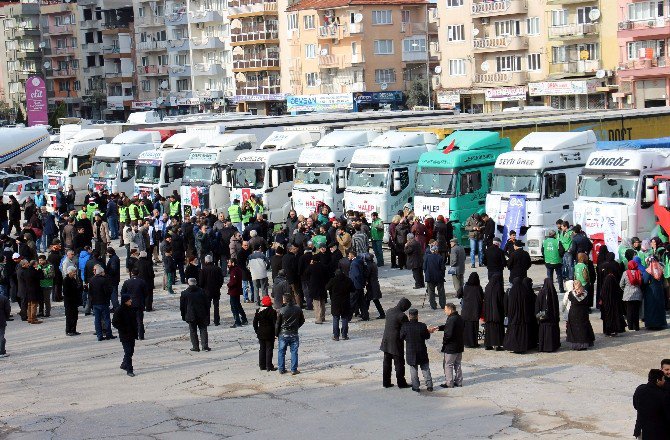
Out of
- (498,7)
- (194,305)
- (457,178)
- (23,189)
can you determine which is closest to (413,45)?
(498,7)

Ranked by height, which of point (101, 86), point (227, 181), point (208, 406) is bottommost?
point (208, 406)

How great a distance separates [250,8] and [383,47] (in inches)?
602

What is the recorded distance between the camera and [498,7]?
7950 cm

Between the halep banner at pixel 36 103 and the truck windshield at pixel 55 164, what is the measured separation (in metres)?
29.0

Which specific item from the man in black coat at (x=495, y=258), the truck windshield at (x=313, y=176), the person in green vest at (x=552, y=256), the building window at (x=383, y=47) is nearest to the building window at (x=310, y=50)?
the building window at (x=383, y=47)

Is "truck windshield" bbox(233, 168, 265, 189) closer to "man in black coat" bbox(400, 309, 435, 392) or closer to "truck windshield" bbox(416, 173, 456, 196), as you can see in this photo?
"truck windshield" bbox(416, 173, 456, 196)

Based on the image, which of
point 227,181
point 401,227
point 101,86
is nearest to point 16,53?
point 101,86

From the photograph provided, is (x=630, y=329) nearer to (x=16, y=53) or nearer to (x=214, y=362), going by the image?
(x=214, y=362)

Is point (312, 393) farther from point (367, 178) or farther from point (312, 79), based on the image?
point (312, 79)

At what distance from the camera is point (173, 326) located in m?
26.6

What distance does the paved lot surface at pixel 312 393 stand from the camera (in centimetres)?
1781

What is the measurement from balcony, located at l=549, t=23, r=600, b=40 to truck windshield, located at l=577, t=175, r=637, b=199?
148 feet

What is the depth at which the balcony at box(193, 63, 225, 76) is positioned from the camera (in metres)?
108

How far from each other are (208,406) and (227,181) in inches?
869
